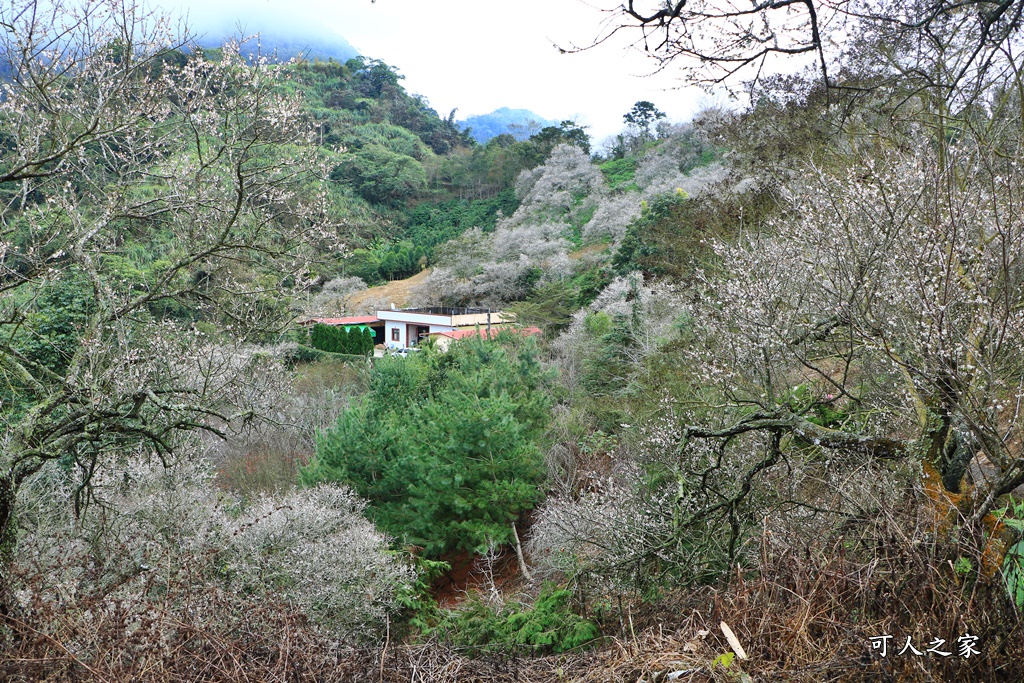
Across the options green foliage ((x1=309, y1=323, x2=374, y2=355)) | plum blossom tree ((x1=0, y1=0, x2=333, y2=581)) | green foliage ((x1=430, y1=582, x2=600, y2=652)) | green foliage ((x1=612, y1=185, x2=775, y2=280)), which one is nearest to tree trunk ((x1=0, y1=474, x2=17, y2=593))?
plum blossom tree ((x1=0, y1=0, x2=333, y2=581))

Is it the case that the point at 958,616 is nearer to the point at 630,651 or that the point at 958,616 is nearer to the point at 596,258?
the point at 630,651

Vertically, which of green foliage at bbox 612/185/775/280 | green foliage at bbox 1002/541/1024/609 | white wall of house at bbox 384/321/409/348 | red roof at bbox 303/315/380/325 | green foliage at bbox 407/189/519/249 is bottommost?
white wall of house at bbox 384/321/409/348

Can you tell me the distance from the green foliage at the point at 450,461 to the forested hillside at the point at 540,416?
0.22 ft

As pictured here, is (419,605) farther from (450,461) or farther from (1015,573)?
(1015,573)

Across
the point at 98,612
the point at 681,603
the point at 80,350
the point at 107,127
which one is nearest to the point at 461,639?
the point at 681,603

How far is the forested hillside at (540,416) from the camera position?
2715 mm

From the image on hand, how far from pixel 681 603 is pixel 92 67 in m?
5.12

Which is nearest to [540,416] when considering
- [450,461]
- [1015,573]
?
[450,461]

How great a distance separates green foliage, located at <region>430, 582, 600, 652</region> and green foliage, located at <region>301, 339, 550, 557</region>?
3.60 m

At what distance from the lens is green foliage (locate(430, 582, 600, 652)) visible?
5.47m

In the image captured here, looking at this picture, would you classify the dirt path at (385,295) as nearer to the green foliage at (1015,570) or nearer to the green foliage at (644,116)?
the green foliage at (644,116)

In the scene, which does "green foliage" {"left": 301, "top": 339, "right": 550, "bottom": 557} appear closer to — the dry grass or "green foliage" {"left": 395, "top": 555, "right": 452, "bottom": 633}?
"green foliage" {"left": 395, "top": 555, "right": 452, "bottom": 633}

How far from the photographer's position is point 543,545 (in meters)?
9.50

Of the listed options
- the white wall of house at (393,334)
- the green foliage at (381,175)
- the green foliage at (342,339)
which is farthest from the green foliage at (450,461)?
the green foliage at (381,175)
